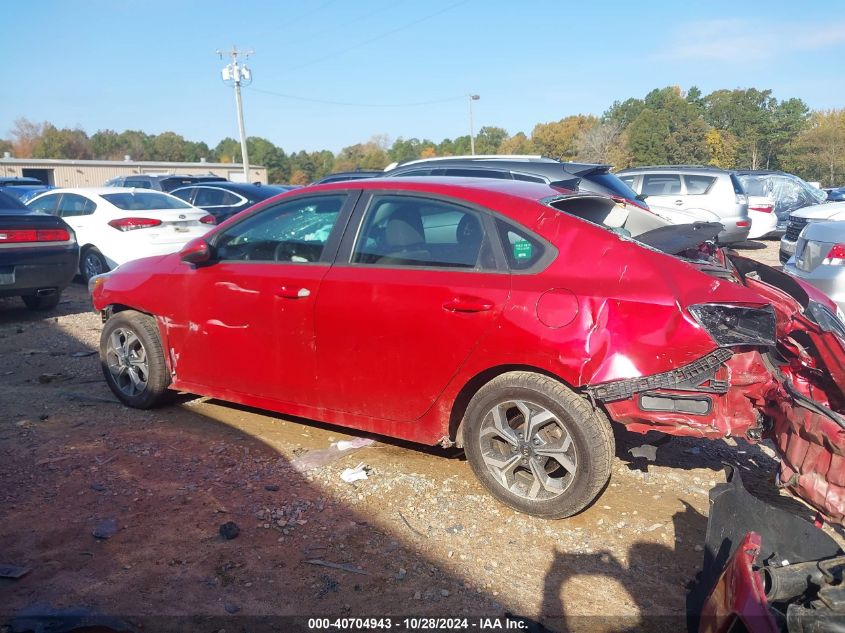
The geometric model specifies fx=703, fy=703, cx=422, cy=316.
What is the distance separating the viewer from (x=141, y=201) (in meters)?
11.0

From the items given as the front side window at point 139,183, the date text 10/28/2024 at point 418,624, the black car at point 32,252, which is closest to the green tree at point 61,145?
the front side window at point 139,183

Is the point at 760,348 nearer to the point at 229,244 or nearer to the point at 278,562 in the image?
the point at 278,562

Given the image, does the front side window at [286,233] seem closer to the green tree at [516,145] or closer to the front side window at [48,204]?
the front side window at [48,204]

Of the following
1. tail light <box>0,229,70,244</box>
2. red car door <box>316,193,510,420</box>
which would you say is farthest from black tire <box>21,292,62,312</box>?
red car door <box>316,193,510,420</box>

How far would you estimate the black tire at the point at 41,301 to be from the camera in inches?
360

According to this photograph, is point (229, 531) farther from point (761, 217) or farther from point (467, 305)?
point (761, 217)

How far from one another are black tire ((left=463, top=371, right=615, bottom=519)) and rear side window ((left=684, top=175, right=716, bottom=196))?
41.1 ft

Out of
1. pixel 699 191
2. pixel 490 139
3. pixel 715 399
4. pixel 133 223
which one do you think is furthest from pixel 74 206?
pixel 490 139

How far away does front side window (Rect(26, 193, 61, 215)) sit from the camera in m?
11.5

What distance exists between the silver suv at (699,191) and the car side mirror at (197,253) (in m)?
11.1

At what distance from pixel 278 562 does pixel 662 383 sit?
197 centimetres

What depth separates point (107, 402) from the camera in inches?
215

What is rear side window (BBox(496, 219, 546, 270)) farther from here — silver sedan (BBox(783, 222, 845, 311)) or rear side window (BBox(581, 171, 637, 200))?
rear side window (BBox(581, 171, 637, 200))

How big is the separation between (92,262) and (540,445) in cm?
929
